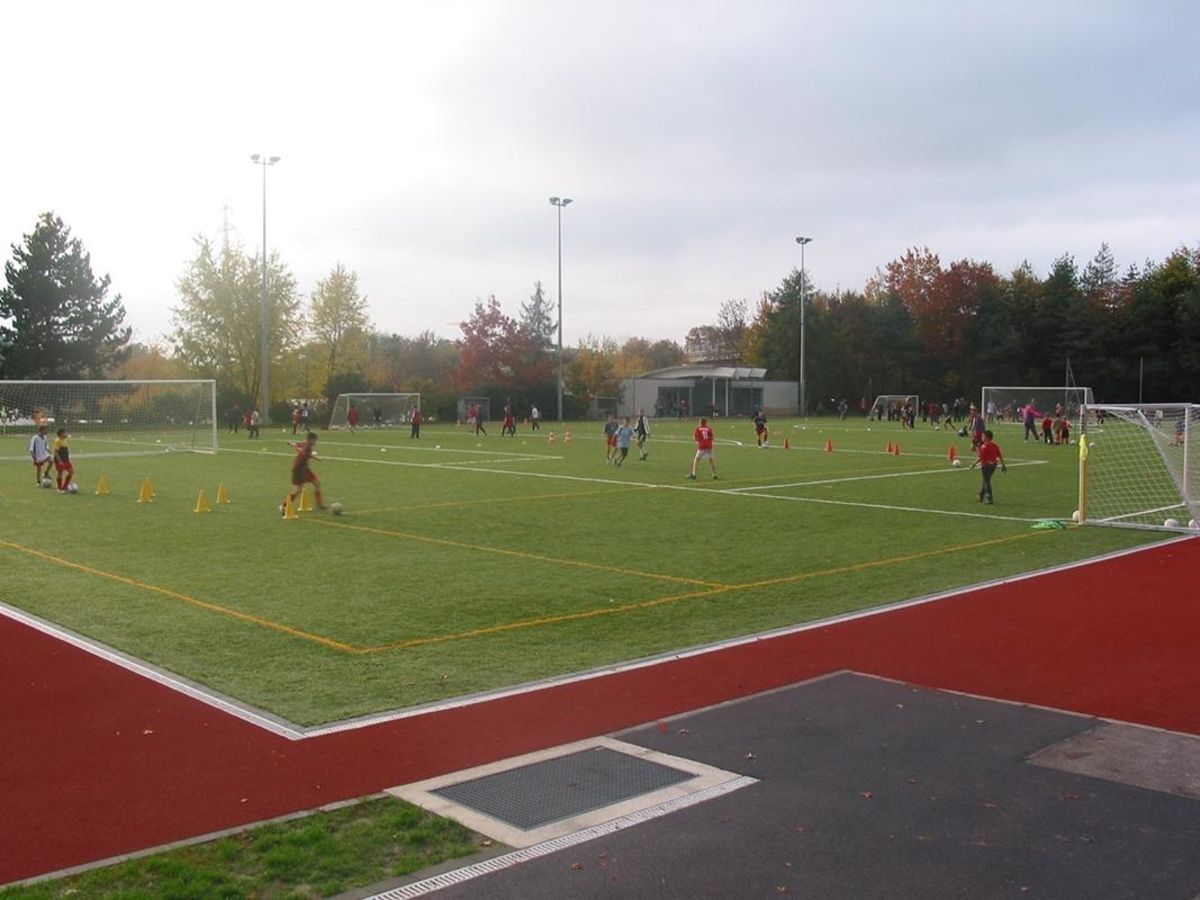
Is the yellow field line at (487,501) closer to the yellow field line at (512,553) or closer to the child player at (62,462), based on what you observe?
the yellow field line at (512,553)

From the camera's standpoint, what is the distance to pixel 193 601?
1183 cm

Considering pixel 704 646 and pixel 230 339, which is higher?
pixel 230 339

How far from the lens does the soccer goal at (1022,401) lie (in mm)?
65188

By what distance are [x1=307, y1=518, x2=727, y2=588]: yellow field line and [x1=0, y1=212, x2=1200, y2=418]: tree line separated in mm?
50924

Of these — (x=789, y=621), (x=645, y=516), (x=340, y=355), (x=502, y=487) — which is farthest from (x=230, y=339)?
(x=789, y=621)

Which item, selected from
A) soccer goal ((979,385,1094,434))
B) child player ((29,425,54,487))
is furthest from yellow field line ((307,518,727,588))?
soccer goal ((979,385,1094,434))

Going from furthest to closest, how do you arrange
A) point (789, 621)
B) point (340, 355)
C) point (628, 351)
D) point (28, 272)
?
1. point (628, 351)
2. point (340, 355)
3. point (28, 272)
4. point (789, 621)

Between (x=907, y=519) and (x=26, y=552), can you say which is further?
(x=907, y=519)

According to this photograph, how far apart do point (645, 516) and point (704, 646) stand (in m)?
10.3

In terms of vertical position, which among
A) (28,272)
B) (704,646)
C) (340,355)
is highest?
(28,272)

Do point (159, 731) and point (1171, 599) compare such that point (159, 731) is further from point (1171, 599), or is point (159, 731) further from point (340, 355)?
point (340, 355)

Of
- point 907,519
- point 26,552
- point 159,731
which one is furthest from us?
point 907,519

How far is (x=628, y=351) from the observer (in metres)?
134

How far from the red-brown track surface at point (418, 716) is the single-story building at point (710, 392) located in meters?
76.2
